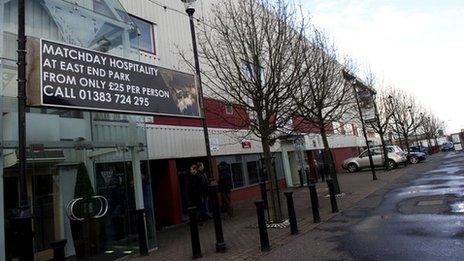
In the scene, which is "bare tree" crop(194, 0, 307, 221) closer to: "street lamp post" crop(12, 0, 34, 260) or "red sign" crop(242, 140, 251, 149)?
"street lamp post" crop(12, 0, 34, 260)

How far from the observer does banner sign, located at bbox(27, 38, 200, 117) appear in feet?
23.3

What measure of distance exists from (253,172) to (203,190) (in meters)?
8.25

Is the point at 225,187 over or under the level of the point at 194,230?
over

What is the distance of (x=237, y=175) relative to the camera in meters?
19.9

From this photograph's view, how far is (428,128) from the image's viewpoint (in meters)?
72.5

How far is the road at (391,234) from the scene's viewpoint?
716cm

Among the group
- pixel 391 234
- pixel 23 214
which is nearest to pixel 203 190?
Result: pixel 391 234

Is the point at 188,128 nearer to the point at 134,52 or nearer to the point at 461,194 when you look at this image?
the point at 134,52

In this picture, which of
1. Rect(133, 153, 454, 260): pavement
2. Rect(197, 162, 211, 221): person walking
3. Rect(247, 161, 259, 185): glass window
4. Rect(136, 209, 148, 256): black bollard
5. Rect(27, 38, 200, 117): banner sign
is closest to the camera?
Rect(27, 38, 200, 117): banner sign

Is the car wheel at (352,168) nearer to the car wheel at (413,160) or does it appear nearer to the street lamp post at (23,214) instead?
the car wheel at (413,160)

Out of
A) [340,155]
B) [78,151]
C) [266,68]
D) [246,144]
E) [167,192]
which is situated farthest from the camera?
[340,155]

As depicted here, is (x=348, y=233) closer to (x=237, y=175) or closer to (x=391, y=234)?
(x=391, y=234)

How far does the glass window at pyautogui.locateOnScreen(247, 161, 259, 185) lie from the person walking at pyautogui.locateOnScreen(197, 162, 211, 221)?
22.3 ft

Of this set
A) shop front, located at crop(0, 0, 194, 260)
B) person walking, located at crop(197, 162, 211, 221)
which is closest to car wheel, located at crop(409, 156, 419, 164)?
person walking, located at crop(197, 162, 211, 221)
